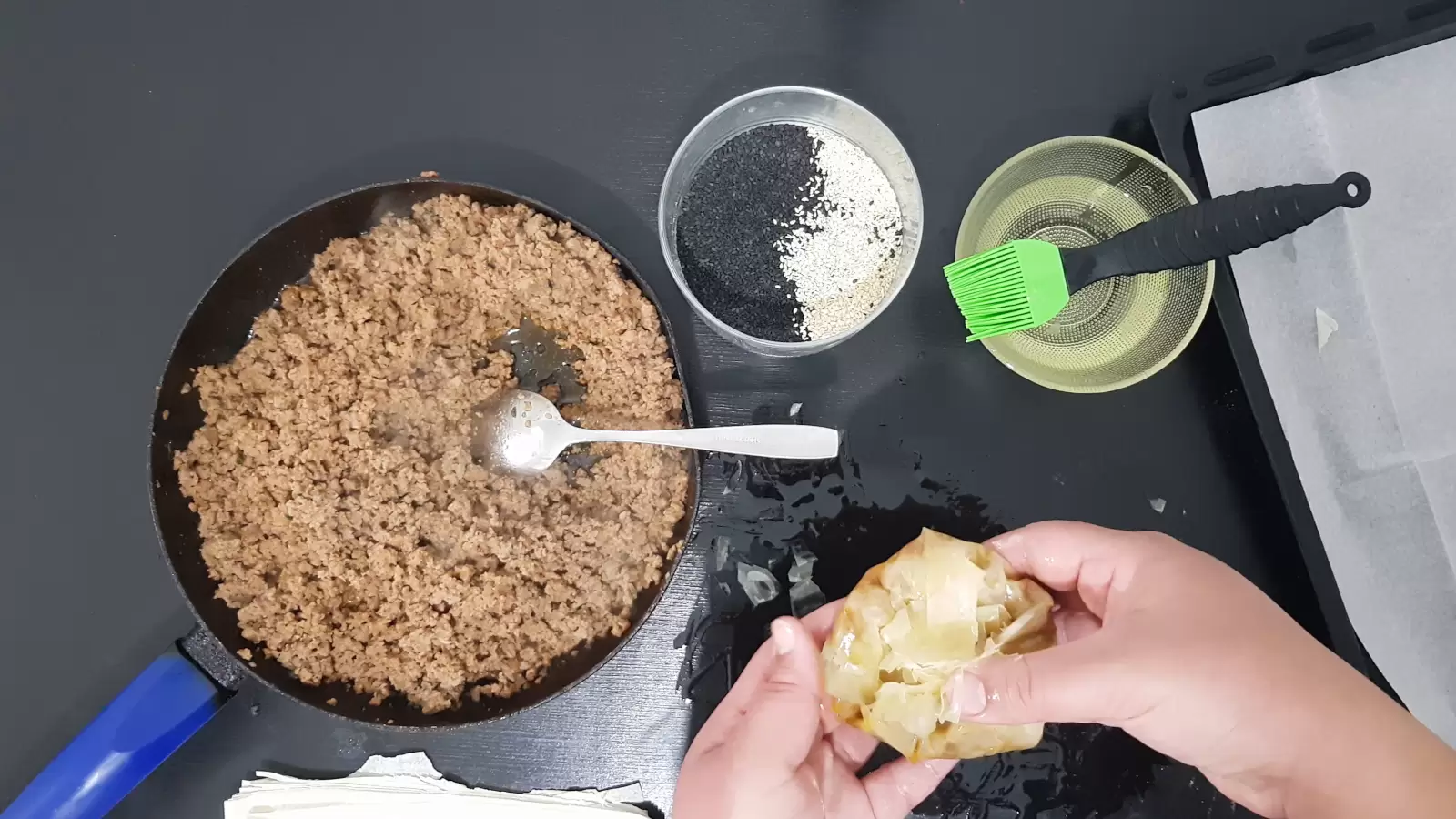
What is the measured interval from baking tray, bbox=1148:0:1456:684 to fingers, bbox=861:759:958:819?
1.56 ft

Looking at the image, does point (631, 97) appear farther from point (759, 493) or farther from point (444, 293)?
point (759, 493)

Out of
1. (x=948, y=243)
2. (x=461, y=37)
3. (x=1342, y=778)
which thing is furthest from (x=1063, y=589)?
(x=461, y=37)

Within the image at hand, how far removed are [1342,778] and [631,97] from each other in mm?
953

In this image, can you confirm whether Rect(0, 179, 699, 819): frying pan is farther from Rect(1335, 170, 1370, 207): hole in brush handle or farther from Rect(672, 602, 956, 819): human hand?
Rect(1335, 170, 1370, 207): hole in brush handle

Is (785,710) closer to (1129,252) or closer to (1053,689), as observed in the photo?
(1053,689)

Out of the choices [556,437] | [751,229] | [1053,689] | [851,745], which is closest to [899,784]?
[851,745]

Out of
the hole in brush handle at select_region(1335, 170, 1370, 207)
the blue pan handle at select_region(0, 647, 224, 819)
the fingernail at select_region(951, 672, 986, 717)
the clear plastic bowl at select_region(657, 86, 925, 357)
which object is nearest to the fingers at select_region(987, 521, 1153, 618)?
the fingernail at select_region(951, 672, 986, 717)

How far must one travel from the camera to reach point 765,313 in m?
1.00

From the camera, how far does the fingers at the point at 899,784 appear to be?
912 mm

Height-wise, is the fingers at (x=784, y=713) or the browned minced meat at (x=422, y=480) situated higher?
the browned minced meat at (x=422, y=480)

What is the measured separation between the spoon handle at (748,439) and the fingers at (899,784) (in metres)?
0.33

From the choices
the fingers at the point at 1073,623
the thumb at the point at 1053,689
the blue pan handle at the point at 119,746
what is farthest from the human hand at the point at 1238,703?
the blue pan handle at the point at 119,746

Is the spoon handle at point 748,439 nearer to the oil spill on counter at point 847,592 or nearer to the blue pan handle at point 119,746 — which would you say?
the oil spill on counter at point 847,592

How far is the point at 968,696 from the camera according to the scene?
0.71m
